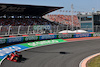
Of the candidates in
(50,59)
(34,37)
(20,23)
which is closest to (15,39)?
(34,37)

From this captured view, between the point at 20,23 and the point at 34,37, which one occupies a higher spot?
the point at 20,23

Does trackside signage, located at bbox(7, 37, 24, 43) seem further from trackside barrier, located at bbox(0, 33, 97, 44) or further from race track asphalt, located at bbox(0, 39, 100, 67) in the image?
race track asphalt, located at bbox(0, 39, 100, 67)

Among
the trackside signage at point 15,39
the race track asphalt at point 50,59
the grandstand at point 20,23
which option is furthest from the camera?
the grandstand at point 20,23

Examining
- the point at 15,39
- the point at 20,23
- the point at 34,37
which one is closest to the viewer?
the point at 15,39

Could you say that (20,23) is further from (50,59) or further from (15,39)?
(50,59)

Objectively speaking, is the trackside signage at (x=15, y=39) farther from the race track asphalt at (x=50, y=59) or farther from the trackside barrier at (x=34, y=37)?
the race track asphalt at (x=50, y=59)

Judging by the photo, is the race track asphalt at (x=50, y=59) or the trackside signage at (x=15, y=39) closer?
the race track asphalt at (x=50, y=59)

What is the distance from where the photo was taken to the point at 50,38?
2467 centimetres

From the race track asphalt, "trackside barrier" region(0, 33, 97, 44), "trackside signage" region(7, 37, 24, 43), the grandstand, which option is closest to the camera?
the race track asphalt

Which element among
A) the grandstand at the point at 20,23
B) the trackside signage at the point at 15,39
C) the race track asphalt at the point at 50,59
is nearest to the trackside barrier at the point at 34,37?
the trackside signage at the point at 15,39

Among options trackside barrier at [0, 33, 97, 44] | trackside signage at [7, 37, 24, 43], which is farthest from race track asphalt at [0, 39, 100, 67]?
trackside signage at [7, 37, 24, 43]

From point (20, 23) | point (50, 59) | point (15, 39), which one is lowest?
point (50, 59)

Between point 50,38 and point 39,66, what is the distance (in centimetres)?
1538

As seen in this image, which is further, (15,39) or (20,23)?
(20,23)
